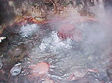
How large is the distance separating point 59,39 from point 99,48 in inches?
65.7

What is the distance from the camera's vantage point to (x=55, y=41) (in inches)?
332

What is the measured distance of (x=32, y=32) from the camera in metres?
9.23

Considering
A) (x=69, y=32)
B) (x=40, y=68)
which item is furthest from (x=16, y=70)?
(x=69, y=32)

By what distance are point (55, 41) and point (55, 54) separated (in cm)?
79

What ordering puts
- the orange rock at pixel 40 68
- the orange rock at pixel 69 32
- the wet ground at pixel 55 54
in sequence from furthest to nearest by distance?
the orange rock at pixel 69 32
the orange rock at pixel 40 68
the wet ground at pixel 55 54

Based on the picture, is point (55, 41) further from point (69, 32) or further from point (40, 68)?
point (40, 68)

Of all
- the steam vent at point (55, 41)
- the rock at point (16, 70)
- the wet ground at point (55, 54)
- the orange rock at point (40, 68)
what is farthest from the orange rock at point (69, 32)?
the rock at point (16, 70)

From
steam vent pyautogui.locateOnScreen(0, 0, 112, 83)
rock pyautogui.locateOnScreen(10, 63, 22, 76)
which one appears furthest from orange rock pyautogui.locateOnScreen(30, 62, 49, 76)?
rock pyautogui.locateOnScreen(10, 63, 22, 76)

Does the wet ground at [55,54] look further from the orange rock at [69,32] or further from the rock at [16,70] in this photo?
the orange rock at [69,32]

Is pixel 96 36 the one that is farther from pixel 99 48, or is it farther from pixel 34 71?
pixel 34 71

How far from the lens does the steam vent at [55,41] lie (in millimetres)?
6871

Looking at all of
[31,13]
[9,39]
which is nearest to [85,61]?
[9,39]

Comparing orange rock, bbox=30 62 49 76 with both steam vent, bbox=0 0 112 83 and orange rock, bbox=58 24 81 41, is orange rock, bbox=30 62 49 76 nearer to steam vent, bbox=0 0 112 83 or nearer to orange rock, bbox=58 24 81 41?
steam vent, bbox=0 0 112 83

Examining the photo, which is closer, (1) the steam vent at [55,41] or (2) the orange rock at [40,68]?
(1) the steam vent at [55,41]
